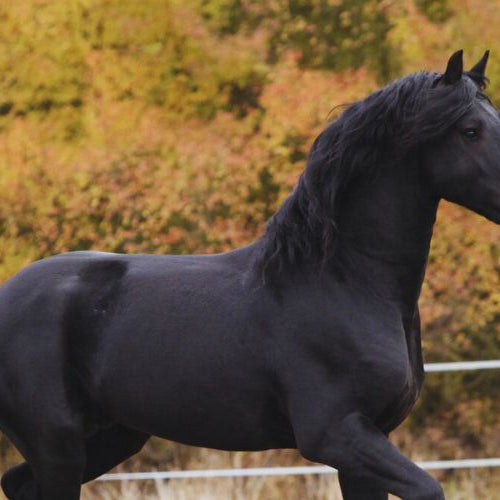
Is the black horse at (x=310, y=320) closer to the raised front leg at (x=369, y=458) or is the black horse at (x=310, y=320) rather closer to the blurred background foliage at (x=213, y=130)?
the raised front leg at (x=369, y=458)

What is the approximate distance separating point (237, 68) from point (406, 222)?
6795 mm

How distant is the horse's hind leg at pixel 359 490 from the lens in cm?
403

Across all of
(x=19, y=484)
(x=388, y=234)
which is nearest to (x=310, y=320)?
(x=388, y=234)

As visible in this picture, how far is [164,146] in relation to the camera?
9625 millimetres

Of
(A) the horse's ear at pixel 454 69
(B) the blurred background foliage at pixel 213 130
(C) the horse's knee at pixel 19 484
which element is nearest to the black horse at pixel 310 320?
(A) the horse's ear at pixel 454 69

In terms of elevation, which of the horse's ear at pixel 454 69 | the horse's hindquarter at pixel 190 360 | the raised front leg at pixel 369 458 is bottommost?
the raised front leg at pixel 369 458

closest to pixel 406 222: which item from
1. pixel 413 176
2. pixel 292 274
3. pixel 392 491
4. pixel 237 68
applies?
pixel 413 176

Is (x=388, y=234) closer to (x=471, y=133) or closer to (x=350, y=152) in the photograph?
(x=350, y=152)

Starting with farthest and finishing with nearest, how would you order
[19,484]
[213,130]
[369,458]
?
[213,130] → [19,484] → [369,458]

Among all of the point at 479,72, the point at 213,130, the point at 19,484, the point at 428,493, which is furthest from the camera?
the point at 213,130

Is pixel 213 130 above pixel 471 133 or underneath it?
underneath

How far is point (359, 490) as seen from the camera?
4.05 metres

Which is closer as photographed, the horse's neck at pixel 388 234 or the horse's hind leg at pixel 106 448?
the horse's neck at pixel 388 234

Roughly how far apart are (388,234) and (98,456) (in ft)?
5.24
